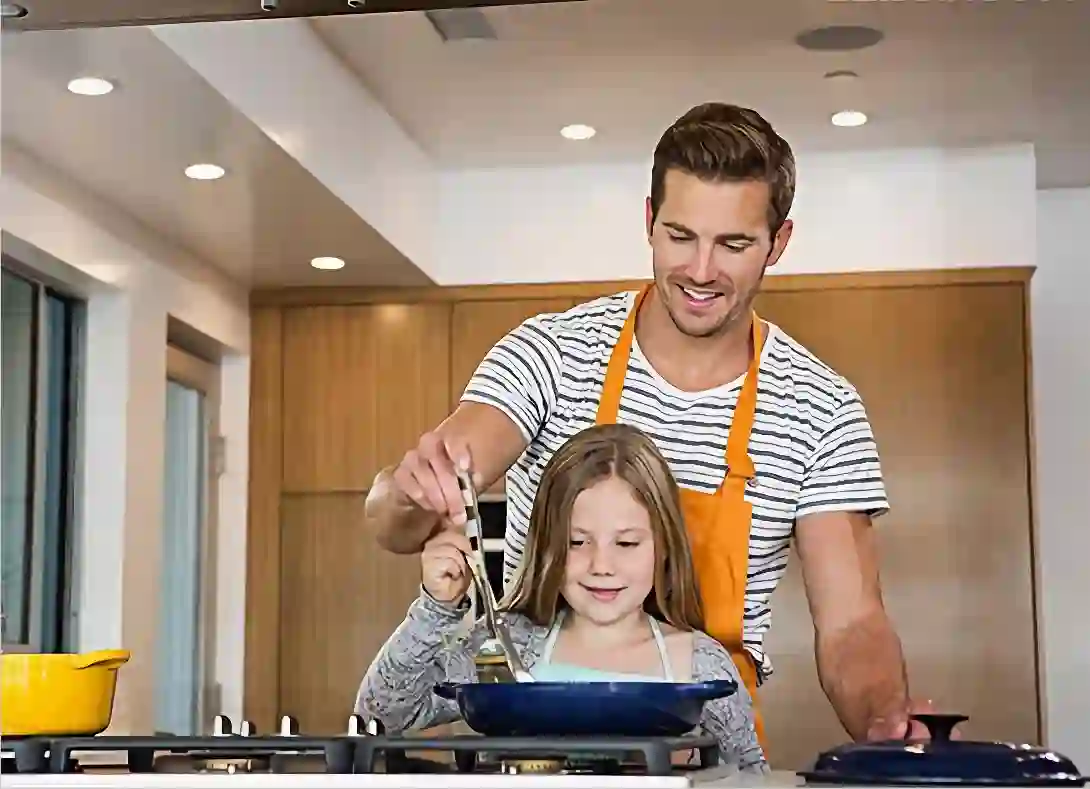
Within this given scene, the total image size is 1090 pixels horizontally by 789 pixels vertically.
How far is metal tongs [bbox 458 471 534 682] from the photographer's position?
4.82 feet

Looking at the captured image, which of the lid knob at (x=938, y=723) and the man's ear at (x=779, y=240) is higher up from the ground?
the man's ear at (x=779, y=240)

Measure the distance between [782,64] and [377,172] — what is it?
34.0 inches

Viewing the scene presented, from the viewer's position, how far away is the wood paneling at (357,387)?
3781mm

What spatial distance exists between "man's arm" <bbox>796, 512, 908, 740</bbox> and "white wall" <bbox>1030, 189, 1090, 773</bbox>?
2.09 m

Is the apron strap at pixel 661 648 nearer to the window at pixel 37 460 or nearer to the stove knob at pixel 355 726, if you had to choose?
the stove knob at pixel 355 726

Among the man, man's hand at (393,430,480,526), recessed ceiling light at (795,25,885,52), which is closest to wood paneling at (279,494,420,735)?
recessed ceiling light at (795,25,885,52)

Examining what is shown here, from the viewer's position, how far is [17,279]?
2996mm

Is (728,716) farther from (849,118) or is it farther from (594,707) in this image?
(849,118)

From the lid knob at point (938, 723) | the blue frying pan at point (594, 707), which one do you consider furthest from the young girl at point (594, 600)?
the lid knob at point (938, 723)

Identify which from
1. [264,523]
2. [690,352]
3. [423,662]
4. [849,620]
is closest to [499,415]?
[690,352]

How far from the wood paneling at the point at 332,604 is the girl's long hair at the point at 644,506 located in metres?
1.93

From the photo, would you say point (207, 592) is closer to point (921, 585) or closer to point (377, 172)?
point (377, 172)

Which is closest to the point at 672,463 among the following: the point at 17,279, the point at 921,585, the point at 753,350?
the point at 753,350

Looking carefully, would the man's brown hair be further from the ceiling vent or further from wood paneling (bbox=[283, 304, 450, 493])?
wood paneling (bbox=[283, 304, 450, 493])
